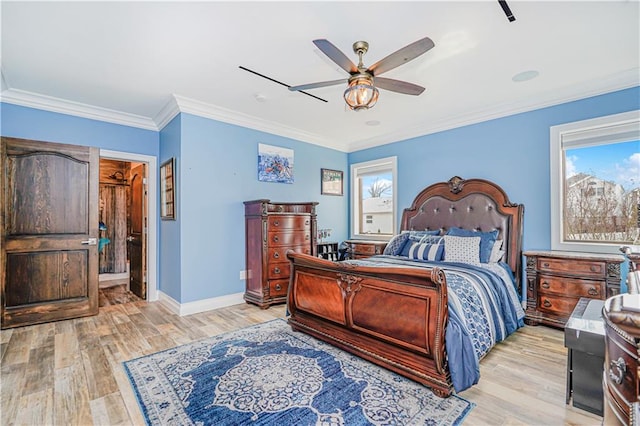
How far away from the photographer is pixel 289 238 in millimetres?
4395

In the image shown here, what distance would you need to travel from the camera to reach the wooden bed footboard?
2033 mm

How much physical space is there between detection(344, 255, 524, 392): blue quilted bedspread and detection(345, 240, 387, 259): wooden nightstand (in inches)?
50.1

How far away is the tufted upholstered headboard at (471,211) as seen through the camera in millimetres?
3811

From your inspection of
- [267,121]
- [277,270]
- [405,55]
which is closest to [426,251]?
Result: [277,270]

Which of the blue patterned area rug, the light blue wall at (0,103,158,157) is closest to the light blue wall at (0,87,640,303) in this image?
the light blue wall at (0,103,158,157)

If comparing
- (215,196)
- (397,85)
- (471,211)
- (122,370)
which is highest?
(397,85)

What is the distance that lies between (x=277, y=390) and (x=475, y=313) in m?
1.65

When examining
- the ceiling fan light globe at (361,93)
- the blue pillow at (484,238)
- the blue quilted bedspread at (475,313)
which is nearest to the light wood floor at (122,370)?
the blue quilted bedspread at (475,313)

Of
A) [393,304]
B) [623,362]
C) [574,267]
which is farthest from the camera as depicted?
[574,267]

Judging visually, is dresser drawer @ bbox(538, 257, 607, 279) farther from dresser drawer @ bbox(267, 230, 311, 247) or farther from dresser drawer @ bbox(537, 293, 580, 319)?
dresser drawer @ bbox(267, 230, 311, 247)

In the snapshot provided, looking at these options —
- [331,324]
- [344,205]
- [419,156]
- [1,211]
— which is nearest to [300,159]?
[344,205]

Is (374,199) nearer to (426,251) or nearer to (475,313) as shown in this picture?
(426,251)

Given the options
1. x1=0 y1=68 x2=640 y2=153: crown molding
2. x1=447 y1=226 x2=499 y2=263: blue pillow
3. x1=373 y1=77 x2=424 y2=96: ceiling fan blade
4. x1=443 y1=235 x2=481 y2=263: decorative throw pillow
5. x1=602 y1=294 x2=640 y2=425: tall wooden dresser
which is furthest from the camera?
x1=447 y1=226 x2=499 y2=263: blue pillow

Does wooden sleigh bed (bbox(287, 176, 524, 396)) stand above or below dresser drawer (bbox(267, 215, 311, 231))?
below
